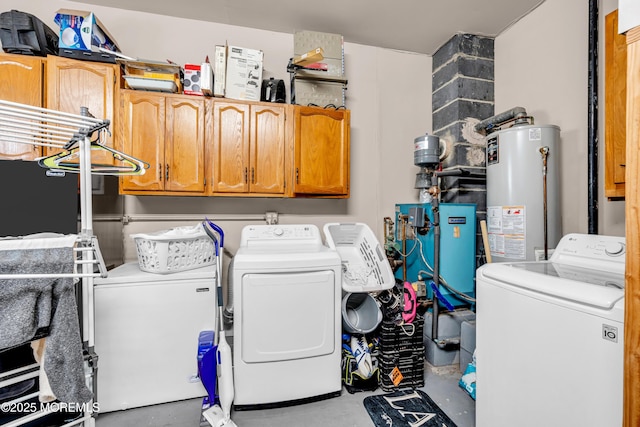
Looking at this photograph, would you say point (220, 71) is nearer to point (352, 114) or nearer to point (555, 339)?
point (352, 114)

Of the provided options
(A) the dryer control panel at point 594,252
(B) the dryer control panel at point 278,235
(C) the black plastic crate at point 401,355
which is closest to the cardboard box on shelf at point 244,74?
(B) the dryer control panel at point 278,235

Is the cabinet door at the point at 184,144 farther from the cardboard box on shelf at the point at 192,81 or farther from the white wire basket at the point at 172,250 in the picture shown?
the white wire basket at the point at 172,250

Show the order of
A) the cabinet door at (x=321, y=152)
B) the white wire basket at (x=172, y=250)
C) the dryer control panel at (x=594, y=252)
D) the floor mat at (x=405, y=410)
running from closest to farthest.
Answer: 1. the dryer control panel at (x=594, y=252)
2. the floor mat at (x=405, y=410)
3. the white wire basket at (x=172, y=250)
4. the cabinet door at (x=321, y=152)

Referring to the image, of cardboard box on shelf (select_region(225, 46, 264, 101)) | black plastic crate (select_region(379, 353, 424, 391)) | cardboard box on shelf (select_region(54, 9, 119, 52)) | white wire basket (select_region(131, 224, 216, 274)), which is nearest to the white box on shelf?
cardboard box on shelf (select_region(225, 46, 264, 101))

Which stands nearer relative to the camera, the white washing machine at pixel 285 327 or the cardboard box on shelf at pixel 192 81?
the white washing machine at pixel 285 327

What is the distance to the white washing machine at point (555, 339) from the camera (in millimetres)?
945

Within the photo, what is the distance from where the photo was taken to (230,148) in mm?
2293

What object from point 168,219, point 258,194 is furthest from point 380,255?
point 168,219

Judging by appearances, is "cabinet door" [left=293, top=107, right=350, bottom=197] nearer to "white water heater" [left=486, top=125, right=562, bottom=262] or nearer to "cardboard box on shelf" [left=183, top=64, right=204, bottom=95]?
"cardboard box on shelf" [left=183, top=64, right=204, bottom=95]

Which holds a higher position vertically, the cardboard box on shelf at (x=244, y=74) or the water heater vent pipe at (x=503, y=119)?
the cardboard box on shelf at (x=244, y=74)

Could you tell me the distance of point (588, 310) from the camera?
984 millimetres

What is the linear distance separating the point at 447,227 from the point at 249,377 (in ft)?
5.84

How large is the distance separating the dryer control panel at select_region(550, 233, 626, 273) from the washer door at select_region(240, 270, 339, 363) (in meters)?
1.30

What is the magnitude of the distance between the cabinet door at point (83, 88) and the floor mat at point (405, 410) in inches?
→ 98.5
